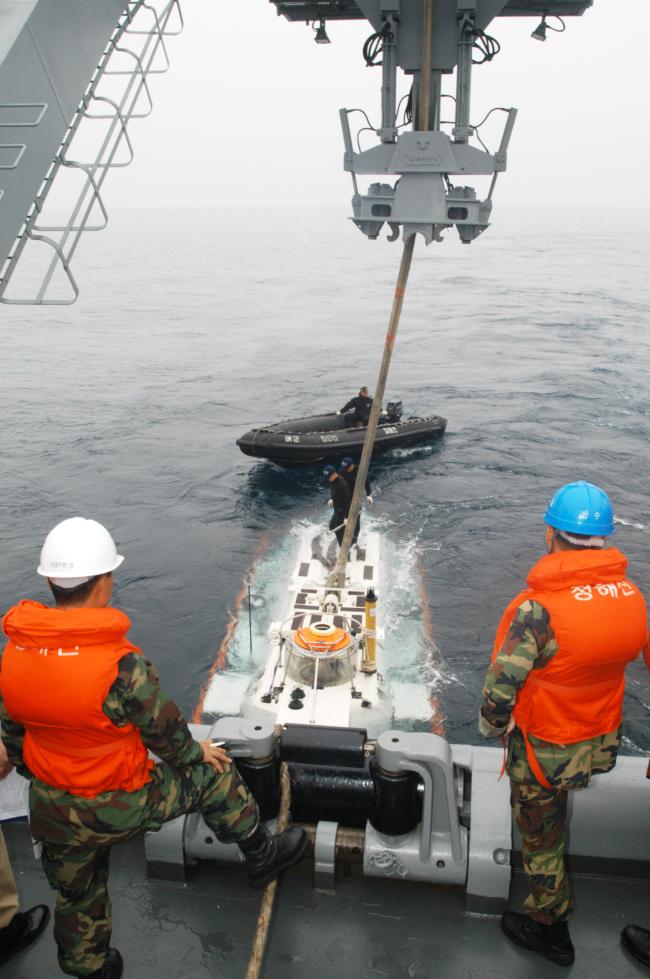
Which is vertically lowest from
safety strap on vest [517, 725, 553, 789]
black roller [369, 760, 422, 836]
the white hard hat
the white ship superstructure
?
the white ship superstructure

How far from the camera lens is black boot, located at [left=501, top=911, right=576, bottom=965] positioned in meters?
3.15

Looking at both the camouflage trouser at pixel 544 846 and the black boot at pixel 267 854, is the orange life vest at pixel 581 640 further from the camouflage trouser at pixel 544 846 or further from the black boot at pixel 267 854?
the black boot at pixel 267 854

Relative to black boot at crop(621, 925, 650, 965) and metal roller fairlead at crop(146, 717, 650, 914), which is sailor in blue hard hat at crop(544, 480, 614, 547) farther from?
black boot at crop(621, 925, 650, 965)

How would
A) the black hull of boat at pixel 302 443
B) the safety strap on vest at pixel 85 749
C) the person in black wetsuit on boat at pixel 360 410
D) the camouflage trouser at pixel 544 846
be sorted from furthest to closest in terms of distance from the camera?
1. the black hull of boat at pixel 302 443
2. the person in black wetsuit on boat at pixel 360 410
3. the camouflage trouser at pixel 544 846
4. the safety strap on vest at pixel 85 749

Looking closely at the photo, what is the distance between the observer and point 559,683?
2.93 meters

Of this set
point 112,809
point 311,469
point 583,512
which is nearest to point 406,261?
point 583,512

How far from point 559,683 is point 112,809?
1.74 meters

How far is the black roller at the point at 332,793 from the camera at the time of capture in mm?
3584

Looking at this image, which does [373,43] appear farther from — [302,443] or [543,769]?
[302,443]

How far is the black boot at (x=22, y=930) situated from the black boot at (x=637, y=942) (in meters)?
2.50

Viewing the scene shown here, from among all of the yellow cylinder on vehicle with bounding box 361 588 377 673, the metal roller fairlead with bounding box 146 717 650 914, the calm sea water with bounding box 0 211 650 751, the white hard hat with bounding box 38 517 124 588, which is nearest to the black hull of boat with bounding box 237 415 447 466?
the calm sea water with bounding box 0 211 650 751

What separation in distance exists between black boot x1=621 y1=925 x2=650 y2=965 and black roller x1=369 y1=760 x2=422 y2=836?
0.97m

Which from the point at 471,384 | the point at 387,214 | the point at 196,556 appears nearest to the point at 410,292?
the point at 471,384

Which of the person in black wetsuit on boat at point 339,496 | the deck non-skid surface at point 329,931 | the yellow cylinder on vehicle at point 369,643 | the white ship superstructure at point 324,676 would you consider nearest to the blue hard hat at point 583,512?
the deck non-skid surface at point 329,931
